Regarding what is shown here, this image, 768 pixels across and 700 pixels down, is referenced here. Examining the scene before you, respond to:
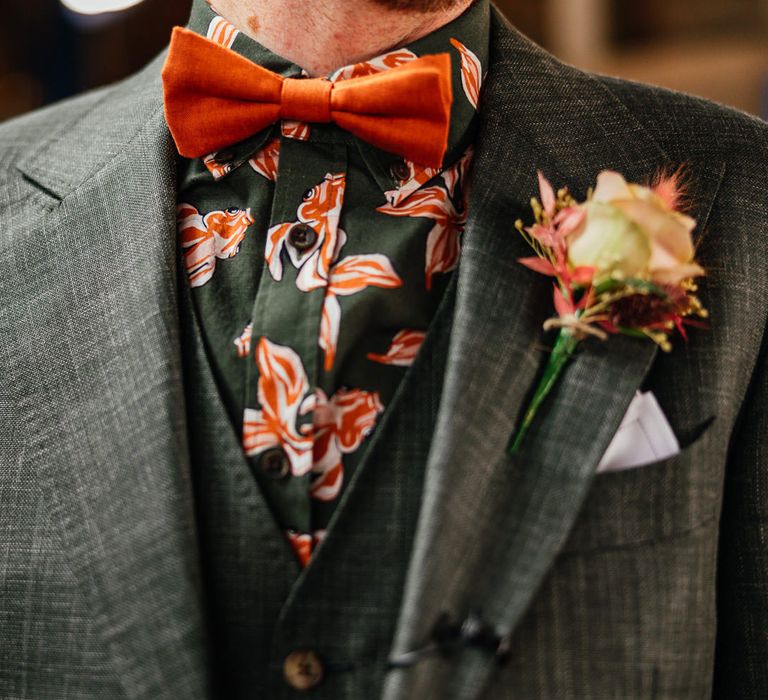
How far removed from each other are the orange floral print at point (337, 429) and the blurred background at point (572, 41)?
4212 mm

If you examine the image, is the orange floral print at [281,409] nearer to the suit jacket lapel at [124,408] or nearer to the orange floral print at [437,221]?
the suit jacket lapel at [124,408]

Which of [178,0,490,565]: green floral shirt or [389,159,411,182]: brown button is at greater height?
[389,159,411,182]: brown button

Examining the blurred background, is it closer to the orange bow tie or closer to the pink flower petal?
the orange bow tie

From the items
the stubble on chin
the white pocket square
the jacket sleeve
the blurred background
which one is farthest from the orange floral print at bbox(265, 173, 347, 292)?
the blurred background

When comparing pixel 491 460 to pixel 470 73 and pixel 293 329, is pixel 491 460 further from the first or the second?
pixel 470 73

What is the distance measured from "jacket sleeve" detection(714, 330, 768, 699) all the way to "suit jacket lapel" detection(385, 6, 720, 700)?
170 millimetres

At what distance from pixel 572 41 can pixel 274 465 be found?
15.7ft

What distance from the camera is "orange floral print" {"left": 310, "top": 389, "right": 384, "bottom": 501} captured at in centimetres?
103

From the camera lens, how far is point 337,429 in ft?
3.41

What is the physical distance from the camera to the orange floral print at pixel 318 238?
42.2 inches

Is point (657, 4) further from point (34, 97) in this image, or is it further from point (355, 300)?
point (355, 300)

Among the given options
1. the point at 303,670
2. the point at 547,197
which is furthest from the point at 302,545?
the point at 547,197

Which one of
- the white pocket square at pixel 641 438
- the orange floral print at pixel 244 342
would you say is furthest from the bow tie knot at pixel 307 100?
the white pocket square at pixel 641 438

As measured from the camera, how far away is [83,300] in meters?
1.10
